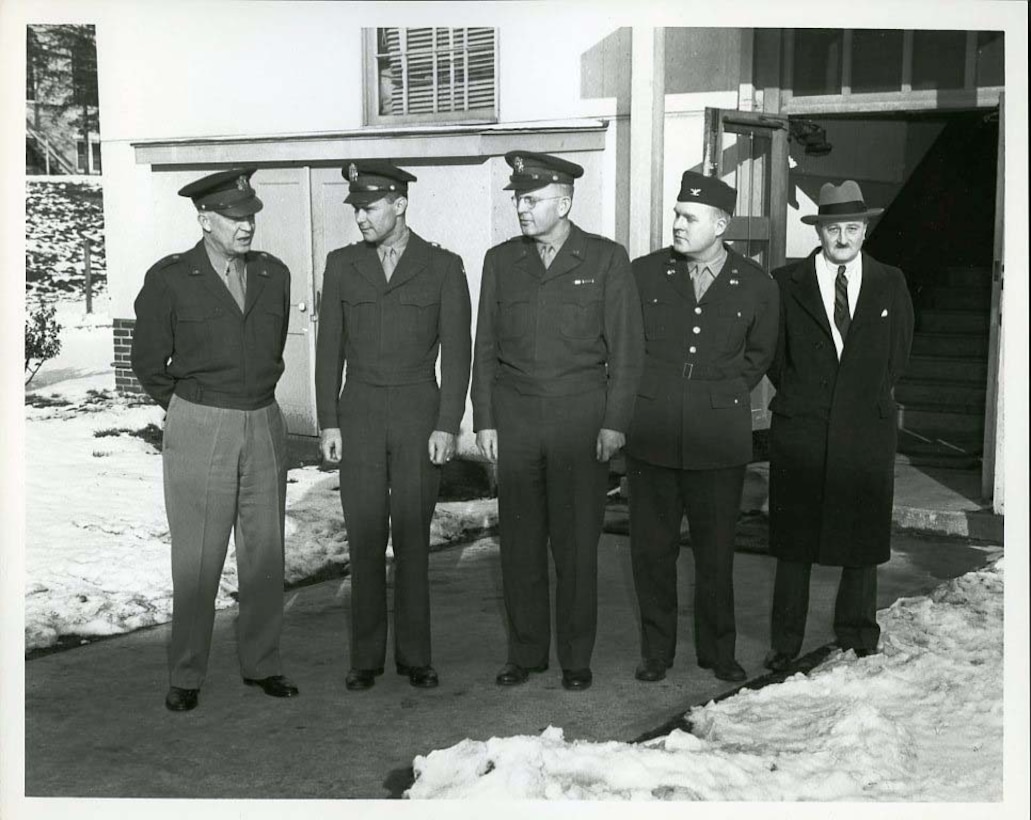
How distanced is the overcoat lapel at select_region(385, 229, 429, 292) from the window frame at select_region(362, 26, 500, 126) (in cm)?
337

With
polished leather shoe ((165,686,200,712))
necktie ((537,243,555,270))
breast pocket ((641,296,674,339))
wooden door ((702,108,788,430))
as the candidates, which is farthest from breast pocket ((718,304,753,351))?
wooden door ((702,108,788,430))

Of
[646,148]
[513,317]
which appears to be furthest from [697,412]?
[646,148]

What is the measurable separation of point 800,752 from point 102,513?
425cm

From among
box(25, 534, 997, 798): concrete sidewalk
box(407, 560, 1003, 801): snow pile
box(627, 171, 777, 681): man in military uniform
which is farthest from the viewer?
box(627, 171, 777, 681): man in military uniform

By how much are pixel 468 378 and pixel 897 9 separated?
2.05 meters

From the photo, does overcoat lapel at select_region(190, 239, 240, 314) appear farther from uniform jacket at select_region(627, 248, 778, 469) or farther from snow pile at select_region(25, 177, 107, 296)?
snow pile at select_region(25, 177, 107, 296)

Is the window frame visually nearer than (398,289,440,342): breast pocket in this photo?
No

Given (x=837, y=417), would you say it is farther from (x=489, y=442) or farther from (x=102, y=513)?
(x=102, y=513)

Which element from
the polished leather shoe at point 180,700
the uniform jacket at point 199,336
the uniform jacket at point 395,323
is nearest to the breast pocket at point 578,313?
the uniform jacket at point 395,323

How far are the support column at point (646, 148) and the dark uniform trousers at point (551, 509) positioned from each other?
267 cm

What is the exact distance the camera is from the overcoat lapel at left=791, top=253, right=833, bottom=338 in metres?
5.07

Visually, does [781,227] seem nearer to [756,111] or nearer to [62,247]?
[756,111]

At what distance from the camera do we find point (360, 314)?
4.83 m

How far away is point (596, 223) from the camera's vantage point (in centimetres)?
799
